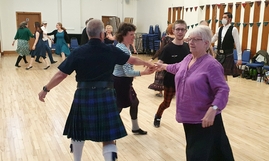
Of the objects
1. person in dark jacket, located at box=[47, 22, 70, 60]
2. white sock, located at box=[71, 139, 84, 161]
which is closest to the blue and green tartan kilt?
white sock, located at box=[71, 139, 84, 161]

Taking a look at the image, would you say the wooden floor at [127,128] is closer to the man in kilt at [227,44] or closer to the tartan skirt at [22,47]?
the man in kilt at [227,44]

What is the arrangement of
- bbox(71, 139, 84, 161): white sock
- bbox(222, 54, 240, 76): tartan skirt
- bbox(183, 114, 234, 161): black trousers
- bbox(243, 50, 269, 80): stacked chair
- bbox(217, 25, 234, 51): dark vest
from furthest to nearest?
bbox(243, 50, 269, 80): stacked chair → bbox(222, 54, 240, 76): tartan skirt → bbox(217, 25, 234, 51): dark vest → bbox(71, 139, 84, 161): white sock → bbox(183, 114, 234, 161): black trousers

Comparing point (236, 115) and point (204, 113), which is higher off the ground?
point (204, 113)

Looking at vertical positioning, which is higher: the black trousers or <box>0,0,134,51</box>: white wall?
<box>0,0,134,51</box>: white wall

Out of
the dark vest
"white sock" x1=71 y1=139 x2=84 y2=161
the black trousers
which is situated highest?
the dark vest

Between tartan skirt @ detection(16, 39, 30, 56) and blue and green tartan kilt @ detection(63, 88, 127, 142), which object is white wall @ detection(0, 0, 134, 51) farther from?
blue and green tartan kilt @ detection(63, 88, 127, 142)

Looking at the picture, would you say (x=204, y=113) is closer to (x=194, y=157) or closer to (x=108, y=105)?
(x=194, y=157)

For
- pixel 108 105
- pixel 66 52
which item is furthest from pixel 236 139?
pixel 66 52

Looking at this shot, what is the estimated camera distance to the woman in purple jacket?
6.82 ft

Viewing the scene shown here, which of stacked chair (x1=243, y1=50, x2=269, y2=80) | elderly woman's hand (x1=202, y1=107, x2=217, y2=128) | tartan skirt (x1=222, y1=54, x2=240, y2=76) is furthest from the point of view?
stacked chair (x1=243, y1=50, x2=269, y2=80)

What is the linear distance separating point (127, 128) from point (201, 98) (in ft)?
6.83

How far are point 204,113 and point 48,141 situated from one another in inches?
84.9

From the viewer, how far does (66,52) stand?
32.2ft

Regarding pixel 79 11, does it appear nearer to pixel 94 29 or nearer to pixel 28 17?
pixel 28 17
